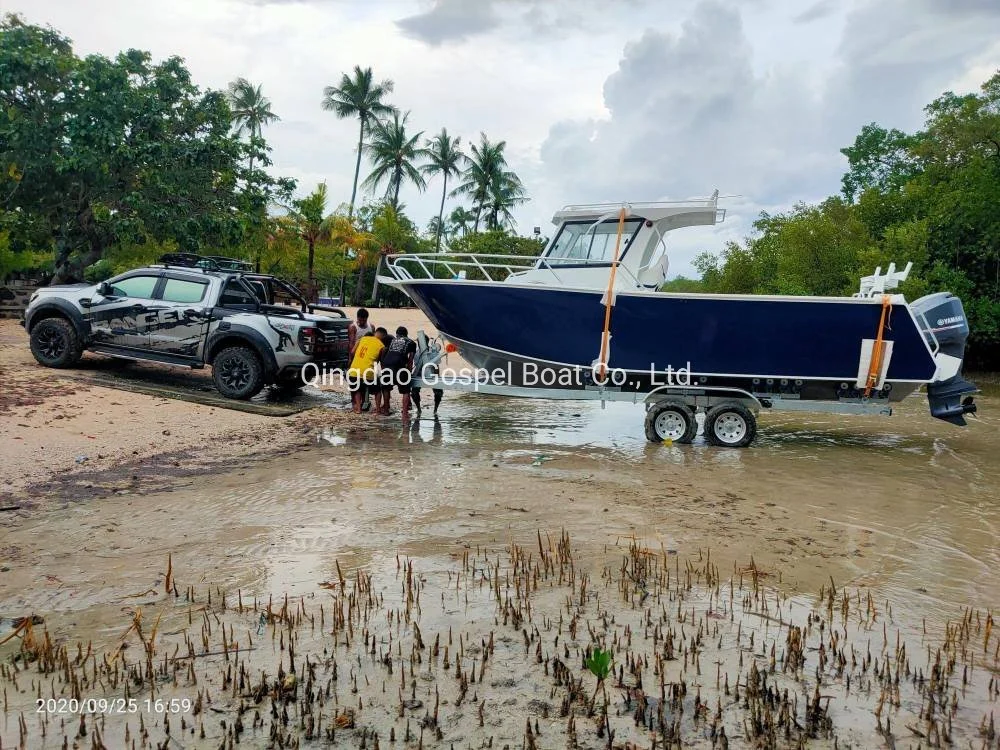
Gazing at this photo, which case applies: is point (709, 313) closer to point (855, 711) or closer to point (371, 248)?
point (855, 711)

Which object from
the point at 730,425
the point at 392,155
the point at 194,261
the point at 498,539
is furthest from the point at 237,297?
the point at 392,155

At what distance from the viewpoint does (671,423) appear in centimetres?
935

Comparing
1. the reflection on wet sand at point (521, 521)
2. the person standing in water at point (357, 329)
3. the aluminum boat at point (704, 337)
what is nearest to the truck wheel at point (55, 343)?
the person standing in water at point (357, 329)

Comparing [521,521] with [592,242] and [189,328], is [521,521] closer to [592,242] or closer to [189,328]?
[592,242]

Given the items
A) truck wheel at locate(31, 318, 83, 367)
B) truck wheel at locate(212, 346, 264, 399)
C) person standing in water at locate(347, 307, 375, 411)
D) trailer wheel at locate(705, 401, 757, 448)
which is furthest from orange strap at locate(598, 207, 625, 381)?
truck wheel at locate(31, 318, 83, 367)

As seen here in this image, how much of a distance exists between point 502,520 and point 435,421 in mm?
4998

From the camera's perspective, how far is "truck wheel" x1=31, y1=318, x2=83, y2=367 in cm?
1070

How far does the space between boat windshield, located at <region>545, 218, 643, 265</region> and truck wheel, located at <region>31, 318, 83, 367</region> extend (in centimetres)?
716

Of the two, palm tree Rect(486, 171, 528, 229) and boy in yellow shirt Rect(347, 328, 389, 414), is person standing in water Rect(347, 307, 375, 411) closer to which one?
boy in yellow shirt Rect(347, 328, 389, 414)

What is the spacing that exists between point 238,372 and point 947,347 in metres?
9.55

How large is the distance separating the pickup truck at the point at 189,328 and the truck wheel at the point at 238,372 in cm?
1
